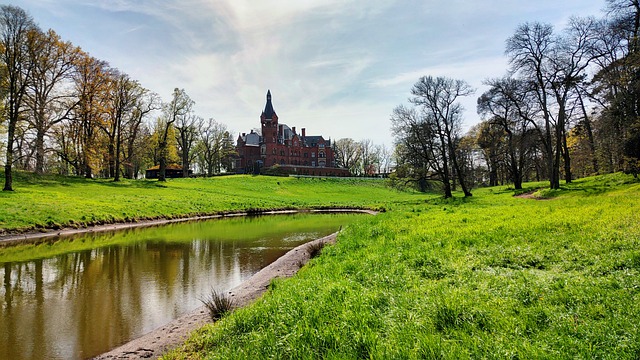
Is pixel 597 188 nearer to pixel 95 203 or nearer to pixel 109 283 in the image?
pixel 109 283

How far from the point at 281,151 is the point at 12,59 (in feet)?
231

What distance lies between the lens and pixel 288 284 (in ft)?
27.6

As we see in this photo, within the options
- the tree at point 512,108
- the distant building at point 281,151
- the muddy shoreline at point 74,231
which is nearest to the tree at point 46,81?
the muddy shoreline at point 74,231

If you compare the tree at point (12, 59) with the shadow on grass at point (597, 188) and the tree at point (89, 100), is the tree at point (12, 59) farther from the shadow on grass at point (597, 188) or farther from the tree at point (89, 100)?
the shadow on grass at point (597, 188)

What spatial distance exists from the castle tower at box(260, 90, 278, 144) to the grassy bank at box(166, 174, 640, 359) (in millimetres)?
86396

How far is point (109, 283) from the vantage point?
11367mm

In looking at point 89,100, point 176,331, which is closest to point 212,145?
point 89,100

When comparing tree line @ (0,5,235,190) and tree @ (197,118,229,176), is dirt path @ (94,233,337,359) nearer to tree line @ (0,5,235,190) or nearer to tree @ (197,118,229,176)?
tree line @ (0,5,235,190)

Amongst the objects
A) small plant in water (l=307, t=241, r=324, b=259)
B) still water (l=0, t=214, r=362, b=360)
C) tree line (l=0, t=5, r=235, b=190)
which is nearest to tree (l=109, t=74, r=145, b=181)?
tree line (l=0, t=5, r=235, b=190)

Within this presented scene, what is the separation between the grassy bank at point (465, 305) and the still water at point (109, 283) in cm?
297

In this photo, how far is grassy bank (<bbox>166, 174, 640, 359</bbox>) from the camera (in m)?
4.07

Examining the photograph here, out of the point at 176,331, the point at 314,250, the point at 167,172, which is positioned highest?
the point at 167,172

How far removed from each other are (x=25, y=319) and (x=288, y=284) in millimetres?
→ 6354

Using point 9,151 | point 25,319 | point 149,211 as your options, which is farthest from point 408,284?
point 9,151
